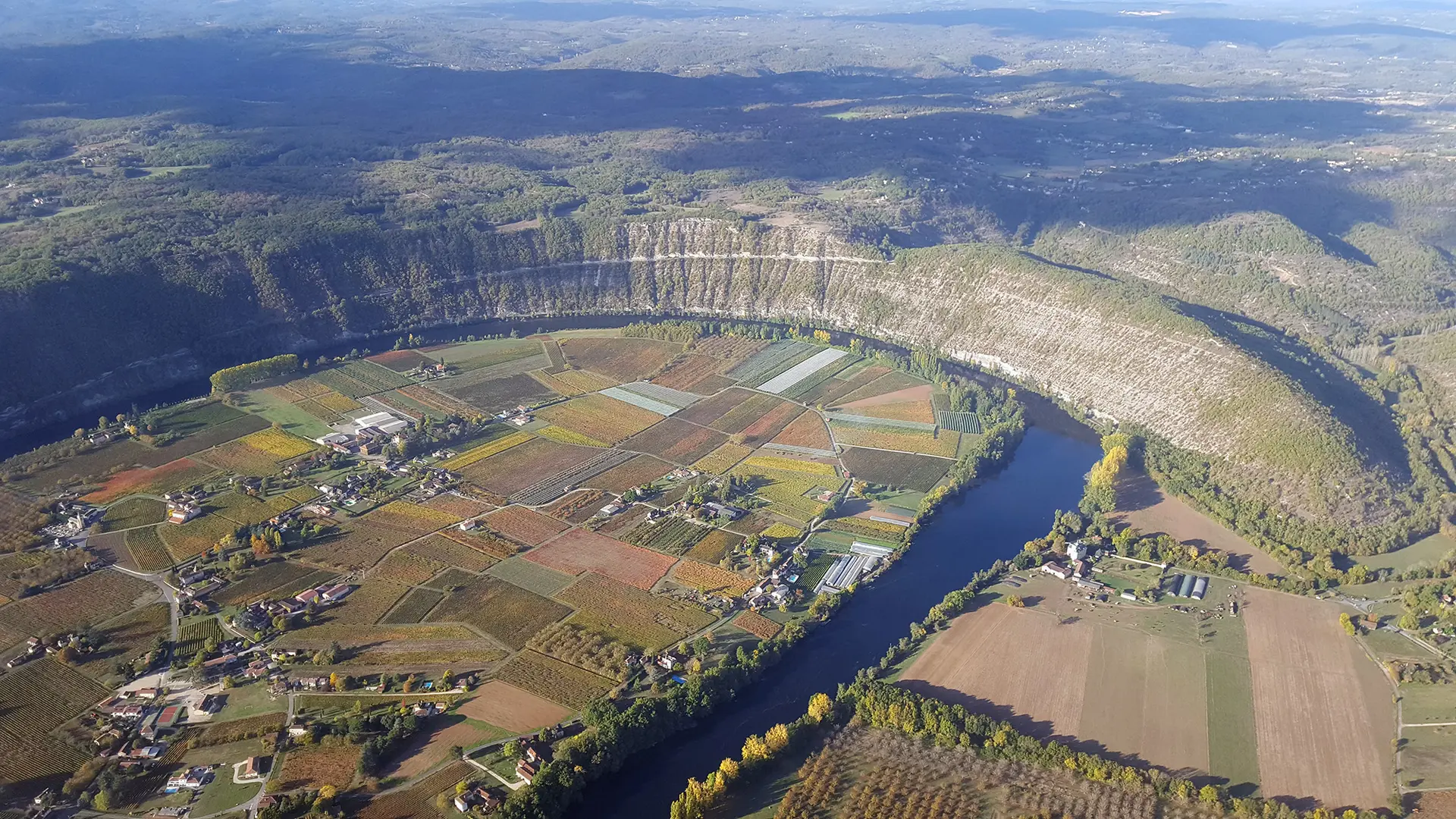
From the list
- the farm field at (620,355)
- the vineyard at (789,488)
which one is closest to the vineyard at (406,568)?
the vineyard at (789,488)


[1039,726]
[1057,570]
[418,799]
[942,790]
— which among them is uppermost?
[418,799]

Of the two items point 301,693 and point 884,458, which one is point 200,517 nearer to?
point 301,693

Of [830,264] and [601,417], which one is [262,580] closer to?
[601,417]

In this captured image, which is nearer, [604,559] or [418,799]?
[418,799]

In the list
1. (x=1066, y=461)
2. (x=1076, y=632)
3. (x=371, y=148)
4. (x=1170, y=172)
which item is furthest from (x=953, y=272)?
(x=371, y=148)

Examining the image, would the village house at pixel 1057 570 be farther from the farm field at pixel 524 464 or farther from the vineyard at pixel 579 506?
the farm field at pixel 524 464

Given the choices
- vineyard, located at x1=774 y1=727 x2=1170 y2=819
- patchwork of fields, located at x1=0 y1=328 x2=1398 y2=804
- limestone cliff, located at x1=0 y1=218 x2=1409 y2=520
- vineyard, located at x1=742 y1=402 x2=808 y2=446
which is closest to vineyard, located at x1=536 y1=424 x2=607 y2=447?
patchwork of fields, located at x1=0 y1=328 x2=1398 y2=804

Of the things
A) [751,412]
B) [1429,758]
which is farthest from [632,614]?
[1429,758]
